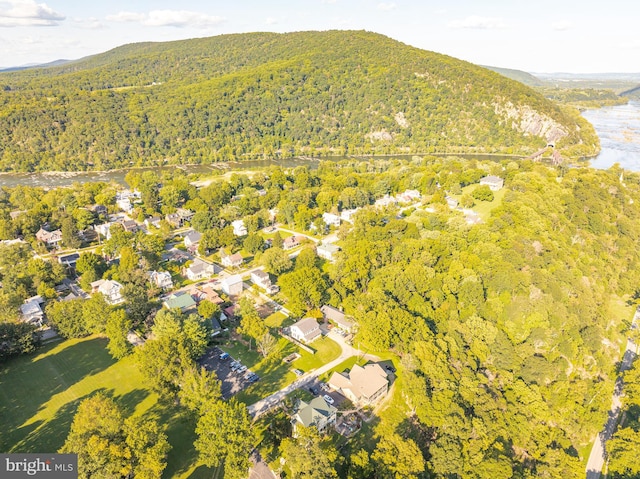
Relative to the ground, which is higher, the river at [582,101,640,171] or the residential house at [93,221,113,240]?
the river at [582,101,640,171]

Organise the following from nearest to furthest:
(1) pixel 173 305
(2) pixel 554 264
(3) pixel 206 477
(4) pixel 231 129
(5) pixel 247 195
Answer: (3) pixel 206 477 → (1) pixel 173 305 → (2) pixel 554 264 → (5) pixel 247 195 → (4) pixel 231 129

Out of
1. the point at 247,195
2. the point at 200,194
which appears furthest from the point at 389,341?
the point at 200,194

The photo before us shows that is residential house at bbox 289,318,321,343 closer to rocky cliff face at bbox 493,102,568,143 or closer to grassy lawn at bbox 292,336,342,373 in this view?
grassy lawn at bbox 292,336,342,373

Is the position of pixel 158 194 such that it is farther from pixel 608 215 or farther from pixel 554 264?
pixel 608 215

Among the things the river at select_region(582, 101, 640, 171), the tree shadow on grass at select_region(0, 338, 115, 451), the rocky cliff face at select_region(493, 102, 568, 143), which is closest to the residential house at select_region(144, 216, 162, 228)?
the tree shadow on grass at select_region(0, 338, 115, 451)

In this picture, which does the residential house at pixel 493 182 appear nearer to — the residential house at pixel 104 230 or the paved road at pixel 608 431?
the paved road at pixel 608 431
